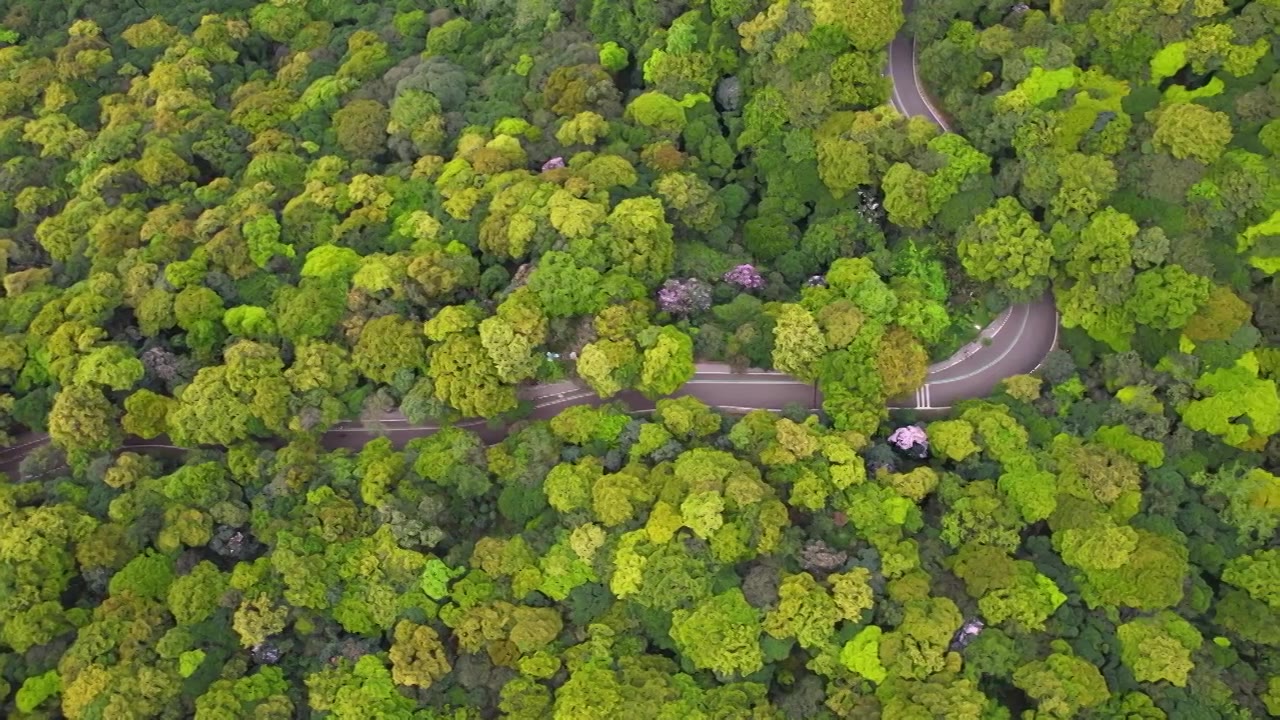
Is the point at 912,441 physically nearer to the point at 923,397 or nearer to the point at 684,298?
the point at 923,397

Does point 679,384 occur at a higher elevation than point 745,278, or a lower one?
lower

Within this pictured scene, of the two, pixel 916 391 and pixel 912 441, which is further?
pixel 916 391

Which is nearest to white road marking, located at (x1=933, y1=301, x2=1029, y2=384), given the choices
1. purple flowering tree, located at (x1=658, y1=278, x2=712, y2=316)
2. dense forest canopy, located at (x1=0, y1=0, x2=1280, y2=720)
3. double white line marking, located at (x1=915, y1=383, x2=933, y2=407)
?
double white line marking, located at (x1=915, y1=383, x2=933, y2=407)

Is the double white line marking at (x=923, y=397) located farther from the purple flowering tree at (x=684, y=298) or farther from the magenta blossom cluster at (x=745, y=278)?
the purple flowering tree at (x=684, y=298)

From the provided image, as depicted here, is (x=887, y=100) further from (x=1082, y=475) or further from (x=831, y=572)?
(x=831, y=572)

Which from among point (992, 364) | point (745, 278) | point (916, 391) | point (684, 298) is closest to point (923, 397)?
point (916, 391)

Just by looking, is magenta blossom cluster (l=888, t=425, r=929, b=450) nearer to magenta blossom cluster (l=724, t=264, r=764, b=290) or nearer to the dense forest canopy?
the dense forest canopy

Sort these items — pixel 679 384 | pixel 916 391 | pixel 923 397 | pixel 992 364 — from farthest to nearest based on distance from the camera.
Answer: pixel 992 364, pixel 923 397, pixel 916 391, pixel 679 384

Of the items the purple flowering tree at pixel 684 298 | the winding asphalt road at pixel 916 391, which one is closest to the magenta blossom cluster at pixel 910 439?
the winding asphalt road at pixel 916 391
